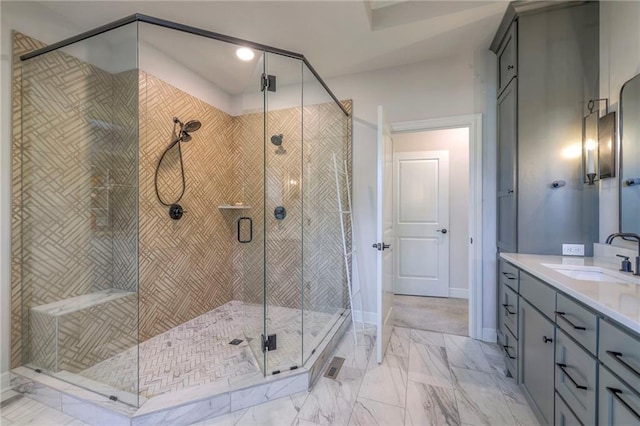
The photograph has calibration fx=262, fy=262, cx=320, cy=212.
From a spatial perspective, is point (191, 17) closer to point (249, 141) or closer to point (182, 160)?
point (249, 141)

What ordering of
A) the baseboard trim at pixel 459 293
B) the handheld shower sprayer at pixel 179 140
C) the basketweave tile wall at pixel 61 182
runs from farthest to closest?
1. the baseboard trim at pixel 459 293
2. the handheld shower sprayer at pixel 179 140
3. the basketweave tile wall at pixel 61 182

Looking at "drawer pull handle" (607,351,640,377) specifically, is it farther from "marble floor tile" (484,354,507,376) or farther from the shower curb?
the shower curb

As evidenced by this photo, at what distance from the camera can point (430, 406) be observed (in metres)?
1.63

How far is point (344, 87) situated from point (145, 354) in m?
3.16

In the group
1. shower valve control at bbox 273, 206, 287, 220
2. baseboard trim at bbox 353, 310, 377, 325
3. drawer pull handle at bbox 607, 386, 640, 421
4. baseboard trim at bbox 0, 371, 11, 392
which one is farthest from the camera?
baseboard trim at bbox 353, 310, 377, 325

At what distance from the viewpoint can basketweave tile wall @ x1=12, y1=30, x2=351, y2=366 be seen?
2.00 metres

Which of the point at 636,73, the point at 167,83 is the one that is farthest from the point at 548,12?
the point at 167,83

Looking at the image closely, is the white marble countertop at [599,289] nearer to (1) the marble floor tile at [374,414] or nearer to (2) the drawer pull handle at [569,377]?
(2) the drawer pull handle at [569,377]

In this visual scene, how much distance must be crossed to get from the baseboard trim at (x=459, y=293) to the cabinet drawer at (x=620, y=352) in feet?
9.67

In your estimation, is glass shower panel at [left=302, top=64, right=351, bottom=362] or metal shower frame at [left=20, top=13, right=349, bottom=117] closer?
metal shower frame at [left=20, top=13, right=349, bottom=117]

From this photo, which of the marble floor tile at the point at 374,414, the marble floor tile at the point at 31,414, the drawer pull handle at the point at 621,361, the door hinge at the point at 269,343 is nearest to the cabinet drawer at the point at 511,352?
the marble floor tile at the point at 374,414

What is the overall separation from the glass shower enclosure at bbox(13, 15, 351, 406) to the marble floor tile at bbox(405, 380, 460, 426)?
76cm

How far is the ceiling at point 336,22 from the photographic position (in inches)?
75.6

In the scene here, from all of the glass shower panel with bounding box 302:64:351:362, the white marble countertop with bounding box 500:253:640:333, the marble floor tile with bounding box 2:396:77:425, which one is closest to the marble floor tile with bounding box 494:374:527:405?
the white marble countertop with bounding box 500:253:640:333
